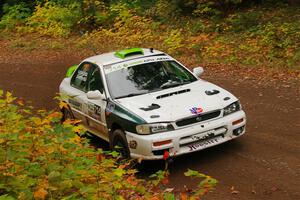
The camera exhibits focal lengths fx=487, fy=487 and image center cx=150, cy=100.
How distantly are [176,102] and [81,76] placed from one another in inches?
111

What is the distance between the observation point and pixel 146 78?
29.7 ft

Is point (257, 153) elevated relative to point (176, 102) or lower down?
lower down

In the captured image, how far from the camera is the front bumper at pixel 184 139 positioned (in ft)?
25.2

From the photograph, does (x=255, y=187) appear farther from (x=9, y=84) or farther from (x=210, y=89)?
(x=9, y=84)

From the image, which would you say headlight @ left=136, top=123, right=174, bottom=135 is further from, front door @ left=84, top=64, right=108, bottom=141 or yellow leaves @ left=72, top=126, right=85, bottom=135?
yellow leaves @ left=72, top=126, right=85, bottom=135

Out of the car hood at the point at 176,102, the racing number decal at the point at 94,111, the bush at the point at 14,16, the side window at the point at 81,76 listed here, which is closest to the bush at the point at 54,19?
the bush at the point at 14,16

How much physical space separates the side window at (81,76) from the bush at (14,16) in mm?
16514

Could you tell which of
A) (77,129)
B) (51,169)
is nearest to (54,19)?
(77,129)

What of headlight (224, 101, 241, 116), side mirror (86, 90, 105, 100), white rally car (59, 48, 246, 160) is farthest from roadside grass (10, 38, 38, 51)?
headlight (224, 101, 241, 116)

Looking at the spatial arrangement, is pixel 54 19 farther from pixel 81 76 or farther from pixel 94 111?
pixel 94 111

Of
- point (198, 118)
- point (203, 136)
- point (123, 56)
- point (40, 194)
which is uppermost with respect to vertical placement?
point (40, 194)

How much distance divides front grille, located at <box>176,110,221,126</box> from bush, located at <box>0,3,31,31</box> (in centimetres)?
1980

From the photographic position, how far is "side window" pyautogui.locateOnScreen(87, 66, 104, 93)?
30.0 ft

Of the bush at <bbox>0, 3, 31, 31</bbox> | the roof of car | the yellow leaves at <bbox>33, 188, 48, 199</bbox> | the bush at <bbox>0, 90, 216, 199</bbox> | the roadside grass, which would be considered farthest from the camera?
the bush at <bbox>0, 3, 31, 31</bbox>
